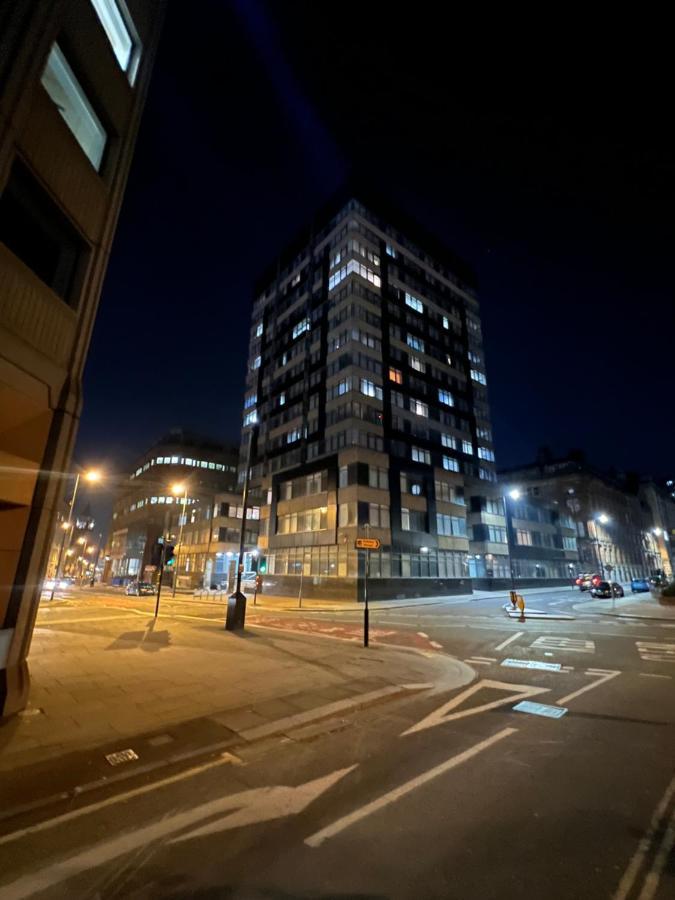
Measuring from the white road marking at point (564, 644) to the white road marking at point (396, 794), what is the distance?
31.5 feet

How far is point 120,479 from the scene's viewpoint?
110125 millimetres

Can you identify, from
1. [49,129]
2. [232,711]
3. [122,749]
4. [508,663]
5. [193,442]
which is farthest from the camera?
[193,442]

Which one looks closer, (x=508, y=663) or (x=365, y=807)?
(x=365, y=807)

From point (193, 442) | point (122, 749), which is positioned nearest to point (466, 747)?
point (122, 749)

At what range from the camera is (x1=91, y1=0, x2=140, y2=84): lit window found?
10445 mm

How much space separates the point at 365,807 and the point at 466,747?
2.45 metres

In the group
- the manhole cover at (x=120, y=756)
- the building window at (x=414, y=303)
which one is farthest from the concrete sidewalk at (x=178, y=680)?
the building window at (x=414, y=303)

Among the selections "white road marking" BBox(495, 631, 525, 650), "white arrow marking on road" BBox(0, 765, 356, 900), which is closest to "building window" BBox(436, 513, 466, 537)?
"white road marking" BBox(495, 631, 525, 650)

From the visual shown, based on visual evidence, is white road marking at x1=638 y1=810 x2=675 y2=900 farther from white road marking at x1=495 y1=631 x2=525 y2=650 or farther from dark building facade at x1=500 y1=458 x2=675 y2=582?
dark building facade at x1=500 y1=458 x2=675 y2=582

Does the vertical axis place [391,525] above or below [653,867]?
above

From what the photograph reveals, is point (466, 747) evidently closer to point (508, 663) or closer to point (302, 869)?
point (302, 869)

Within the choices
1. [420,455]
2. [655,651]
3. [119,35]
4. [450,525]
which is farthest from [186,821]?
[420,455]

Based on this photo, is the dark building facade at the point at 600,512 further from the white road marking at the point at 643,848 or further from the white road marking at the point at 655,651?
the white road marking at the point at 643,848

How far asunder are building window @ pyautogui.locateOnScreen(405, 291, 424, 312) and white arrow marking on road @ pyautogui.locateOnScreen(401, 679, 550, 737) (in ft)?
183
